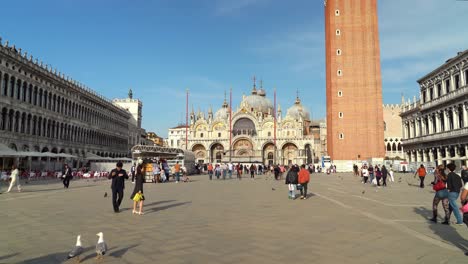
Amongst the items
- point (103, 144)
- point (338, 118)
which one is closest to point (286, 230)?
point (338, 118)

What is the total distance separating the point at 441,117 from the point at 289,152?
118 ft

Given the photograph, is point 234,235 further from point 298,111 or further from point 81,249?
point 298,111

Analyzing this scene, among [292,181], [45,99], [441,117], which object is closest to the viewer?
[292,181]

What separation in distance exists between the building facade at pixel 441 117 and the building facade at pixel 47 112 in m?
39.6

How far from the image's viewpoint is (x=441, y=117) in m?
41.8

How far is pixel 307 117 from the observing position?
97.0m

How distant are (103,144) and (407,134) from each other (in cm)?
4628

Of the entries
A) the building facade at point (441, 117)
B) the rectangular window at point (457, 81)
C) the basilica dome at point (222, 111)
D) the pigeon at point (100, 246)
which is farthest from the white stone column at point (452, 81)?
the basilica dome at point (222, 111)

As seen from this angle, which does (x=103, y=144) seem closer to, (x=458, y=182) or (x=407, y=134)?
(x=407, y=134)

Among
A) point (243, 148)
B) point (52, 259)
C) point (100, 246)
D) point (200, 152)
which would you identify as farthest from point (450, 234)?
point (200, 152)

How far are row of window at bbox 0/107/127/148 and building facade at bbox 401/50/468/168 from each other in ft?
130

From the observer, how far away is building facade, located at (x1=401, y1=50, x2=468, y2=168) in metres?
36.1

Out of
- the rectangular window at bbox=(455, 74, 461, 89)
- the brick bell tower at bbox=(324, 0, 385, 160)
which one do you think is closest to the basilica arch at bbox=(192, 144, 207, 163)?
the brick bell tower at bbox=(324, 0, 385, 160)

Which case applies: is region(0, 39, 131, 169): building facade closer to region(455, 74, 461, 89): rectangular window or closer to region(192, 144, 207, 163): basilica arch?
region(192, 144, 207, 163): basilica arch
